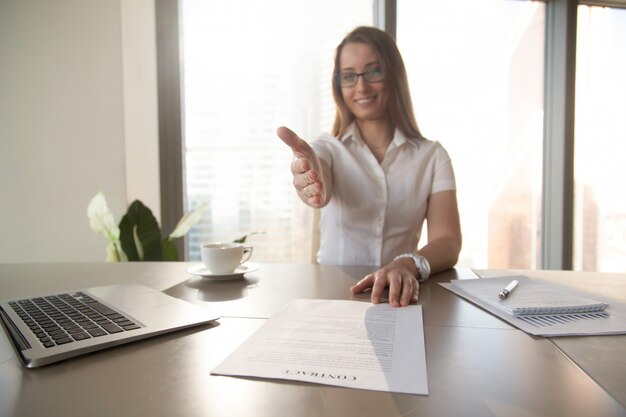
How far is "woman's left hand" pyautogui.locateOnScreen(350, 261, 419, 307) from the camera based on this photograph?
0.72 m

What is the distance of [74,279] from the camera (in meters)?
0.96

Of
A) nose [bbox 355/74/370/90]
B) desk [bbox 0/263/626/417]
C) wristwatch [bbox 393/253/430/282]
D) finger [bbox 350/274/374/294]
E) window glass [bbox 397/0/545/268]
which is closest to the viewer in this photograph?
desk [bbox 0/263/626/417]

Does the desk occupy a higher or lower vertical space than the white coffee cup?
lower

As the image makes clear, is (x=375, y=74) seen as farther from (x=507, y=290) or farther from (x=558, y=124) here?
(x=558, y=124)

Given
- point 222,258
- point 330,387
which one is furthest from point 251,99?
point 330,387

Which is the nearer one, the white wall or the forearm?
the forearm

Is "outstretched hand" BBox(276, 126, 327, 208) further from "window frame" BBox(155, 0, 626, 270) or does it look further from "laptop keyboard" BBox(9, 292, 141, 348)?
"window frame" BBox(155, 0, 626, 270)

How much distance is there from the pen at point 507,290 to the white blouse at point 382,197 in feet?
2.19

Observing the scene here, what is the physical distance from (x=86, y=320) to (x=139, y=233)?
1.08 m

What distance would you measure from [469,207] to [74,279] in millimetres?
2138

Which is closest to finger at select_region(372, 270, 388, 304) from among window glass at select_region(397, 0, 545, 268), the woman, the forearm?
the forearm

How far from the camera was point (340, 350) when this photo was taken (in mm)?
495

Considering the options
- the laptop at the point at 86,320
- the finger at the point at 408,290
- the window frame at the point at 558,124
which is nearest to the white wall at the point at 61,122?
the window frame at the point at 558,124

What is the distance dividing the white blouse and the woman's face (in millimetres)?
111
